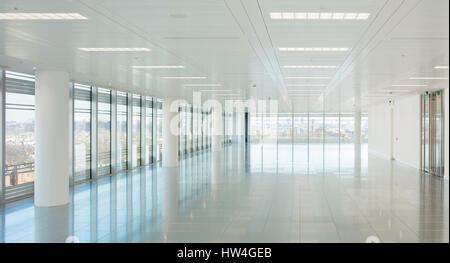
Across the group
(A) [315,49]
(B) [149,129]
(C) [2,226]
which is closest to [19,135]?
(C) [2,226]

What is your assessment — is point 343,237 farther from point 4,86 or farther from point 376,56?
point 4,86

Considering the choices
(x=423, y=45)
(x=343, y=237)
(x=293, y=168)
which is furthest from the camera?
(x=293, y=168)

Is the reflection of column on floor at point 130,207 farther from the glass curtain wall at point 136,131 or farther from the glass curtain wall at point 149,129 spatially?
the glass curtain wall at point 149,129

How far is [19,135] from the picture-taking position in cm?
1442

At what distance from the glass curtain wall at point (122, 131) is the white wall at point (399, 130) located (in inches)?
665

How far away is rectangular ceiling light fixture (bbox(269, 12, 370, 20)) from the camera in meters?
7.13

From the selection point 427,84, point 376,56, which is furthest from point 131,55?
point 427,84

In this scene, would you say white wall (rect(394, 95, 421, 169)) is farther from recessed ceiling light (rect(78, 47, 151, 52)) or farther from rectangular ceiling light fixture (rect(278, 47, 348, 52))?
recessed ceiling light (rect(78, 47, 151, 52))

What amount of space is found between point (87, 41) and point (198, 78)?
750 cm

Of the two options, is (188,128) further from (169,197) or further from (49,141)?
(49,141)

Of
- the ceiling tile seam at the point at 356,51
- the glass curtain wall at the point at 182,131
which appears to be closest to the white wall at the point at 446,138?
the ceiling tile seam at the point at 356,51

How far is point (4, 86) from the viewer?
13336 mm

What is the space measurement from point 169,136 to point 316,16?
18115 millimetres

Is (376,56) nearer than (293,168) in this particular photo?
Yes
